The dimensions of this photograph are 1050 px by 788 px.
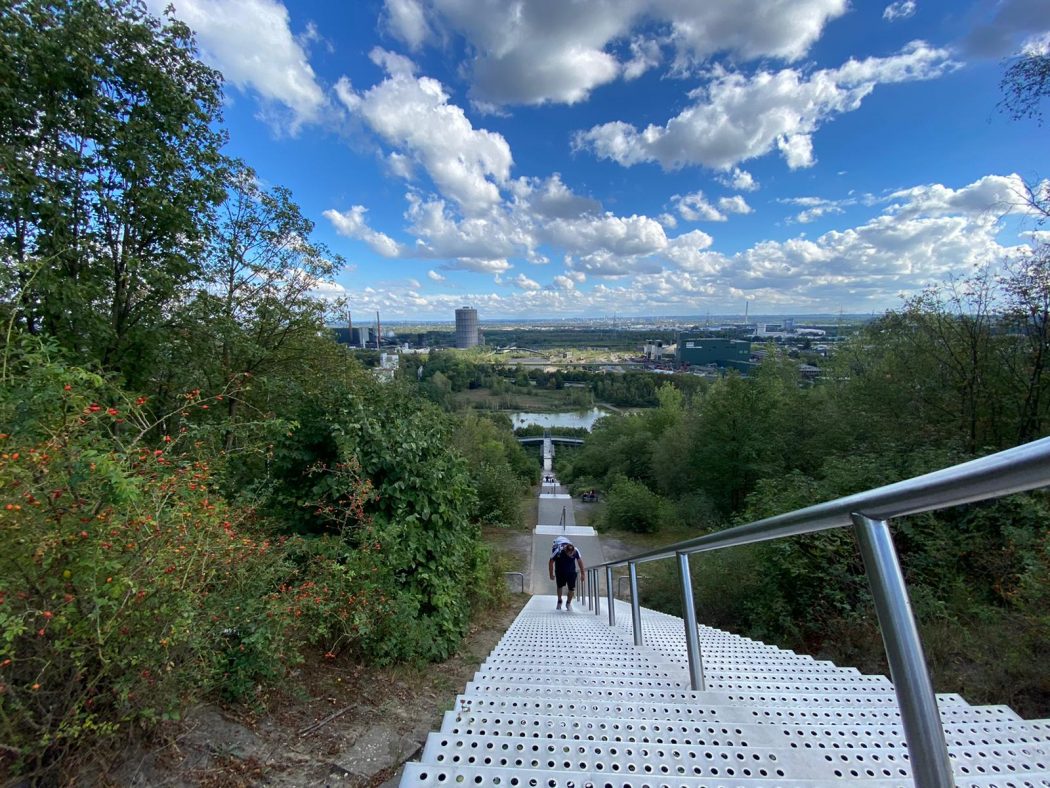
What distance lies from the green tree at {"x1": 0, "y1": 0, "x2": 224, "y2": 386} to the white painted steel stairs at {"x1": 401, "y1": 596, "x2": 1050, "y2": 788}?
→ 16.2ft

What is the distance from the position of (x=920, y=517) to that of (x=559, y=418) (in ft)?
240

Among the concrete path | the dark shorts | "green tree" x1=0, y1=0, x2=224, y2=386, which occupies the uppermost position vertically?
"green tree" x1=0, y1=0, x2=224, y2=386

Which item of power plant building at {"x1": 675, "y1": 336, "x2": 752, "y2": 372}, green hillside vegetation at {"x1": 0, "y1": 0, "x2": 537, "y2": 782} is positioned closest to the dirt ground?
green hillside vegetation at {"x1": 0, "y1": 0, "x2": 537, "y2": 782}

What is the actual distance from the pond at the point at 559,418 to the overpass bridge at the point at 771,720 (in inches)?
2827

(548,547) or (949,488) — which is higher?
(949,488)

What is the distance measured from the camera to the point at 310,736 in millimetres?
2418

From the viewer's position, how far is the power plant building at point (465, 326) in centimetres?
8912

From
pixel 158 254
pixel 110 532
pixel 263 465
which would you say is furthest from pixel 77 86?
pixel 110 532

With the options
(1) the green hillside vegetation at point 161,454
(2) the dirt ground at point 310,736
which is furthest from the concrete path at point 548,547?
(2) the dirt ground at point 310,736

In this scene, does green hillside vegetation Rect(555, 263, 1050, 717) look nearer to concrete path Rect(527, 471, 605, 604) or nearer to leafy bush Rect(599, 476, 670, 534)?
leafy bush Rect(599, 476, 670, 534)

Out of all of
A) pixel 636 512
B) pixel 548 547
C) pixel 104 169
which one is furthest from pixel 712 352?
pixel 104 169

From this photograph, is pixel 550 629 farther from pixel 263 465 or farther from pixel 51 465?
pixel 51 465

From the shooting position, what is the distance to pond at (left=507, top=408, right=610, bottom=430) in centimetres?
7588

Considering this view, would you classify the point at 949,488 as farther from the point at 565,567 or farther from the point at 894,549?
the point at 565,567
